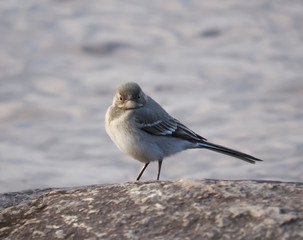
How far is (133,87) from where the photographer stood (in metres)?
8.58

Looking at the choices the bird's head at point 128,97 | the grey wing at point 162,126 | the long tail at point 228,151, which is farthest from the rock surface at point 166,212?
A: the long tail at point 228,151

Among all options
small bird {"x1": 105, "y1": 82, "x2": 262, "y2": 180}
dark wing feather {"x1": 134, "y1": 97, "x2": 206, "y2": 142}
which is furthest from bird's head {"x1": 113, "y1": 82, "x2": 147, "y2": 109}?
dark wing feather {"x1": 134, "y1": 97, "x2": 206, "y2": 142}

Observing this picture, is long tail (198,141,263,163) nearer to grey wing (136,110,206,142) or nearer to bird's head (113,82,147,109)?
grey wing (136,110,206,142)

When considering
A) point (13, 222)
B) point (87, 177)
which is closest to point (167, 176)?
point (87, 177)

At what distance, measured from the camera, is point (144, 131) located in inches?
332

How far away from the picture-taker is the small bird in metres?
8.25

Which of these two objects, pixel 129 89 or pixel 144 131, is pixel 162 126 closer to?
pixel 144 131

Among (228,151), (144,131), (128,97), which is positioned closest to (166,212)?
(144,131)

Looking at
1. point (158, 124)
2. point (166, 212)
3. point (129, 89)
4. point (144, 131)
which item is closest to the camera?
point (166, 212)

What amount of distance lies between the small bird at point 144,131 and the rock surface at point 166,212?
86.6 inches

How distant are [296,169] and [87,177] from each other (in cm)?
399

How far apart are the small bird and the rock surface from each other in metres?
2.20

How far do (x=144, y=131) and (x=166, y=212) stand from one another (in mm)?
3129

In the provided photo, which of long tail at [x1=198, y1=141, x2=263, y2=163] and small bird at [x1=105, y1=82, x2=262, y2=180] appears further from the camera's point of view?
long tail at [x1=198, y1=141, x2=263, y2=163]
